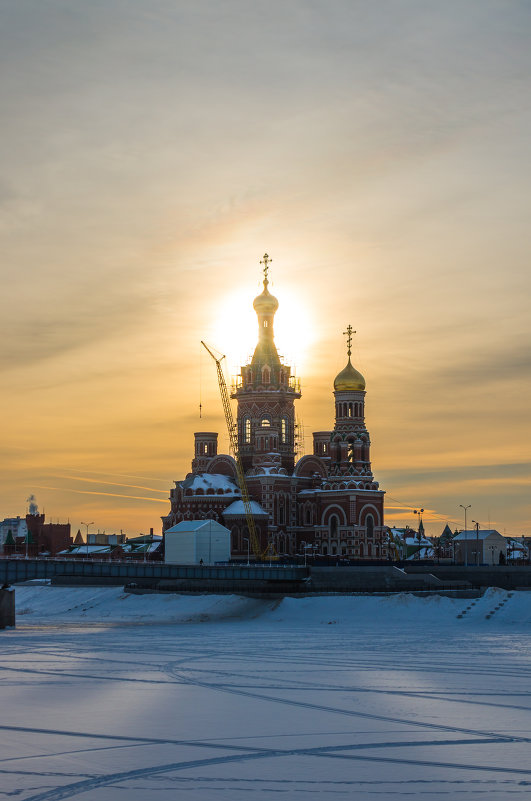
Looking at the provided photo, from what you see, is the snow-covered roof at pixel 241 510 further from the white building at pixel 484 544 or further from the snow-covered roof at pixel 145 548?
the white building at pixel 484 544

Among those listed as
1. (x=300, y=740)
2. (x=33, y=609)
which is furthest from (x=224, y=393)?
(x=300, y=740)

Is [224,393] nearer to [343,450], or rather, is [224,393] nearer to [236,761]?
[343,450]

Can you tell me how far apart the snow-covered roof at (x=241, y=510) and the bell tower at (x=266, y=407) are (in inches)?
254

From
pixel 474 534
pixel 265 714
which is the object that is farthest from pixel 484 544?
pixel 265 714

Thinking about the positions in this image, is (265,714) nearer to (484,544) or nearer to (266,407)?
(266,407)

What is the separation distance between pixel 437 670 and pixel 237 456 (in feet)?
316

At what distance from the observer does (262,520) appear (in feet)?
471

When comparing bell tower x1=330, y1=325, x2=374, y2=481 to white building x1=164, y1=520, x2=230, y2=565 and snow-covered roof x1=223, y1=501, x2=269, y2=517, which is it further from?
white building x1=164, y1=520, x2=230, y2=565

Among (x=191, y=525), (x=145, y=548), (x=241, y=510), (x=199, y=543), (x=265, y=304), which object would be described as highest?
A: (x=265, y=304)

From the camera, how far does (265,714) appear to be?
4100cm

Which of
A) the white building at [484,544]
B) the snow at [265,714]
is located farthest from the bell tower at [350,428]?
the snow at [265,714]

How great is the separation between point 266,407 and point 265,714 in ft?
364

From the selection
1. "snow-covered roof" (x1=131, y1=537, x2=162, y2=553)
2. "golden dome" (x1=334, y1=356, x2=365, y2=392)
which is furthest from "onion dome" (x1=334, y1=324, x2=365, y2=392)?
"snow-covered roof" (x1=131, y1=537, x2=162, y2=553)

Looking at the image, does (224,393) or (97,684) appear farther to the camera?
(224,393)
